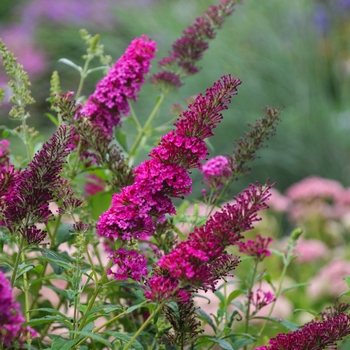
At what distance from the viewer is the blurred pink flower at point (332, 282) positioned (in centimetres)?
261

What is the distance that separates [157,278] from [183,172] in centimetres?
18

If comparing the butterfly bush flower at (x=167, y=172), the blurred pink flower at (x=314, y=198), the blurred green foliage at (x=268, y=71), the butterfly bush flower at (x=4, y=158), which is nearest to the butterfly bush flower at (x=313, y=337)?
→ the butterfly bush flower at (x=167, y=172)

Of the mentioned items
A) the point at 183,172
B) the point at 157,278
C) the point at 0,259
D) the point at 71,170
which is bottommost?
the point at 157,278

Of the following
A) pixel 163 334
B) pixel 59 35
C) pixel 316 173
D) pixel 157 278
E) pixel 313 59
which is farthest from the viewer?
pixel 59 35

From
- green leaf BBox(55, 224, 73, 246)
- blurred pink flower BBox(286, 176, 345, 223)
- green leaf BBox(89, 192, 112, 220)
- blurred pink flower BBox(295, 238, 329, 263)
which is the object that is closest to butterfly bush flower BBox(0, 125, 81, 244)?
green leaf BBox(55, 224, 73, 246)

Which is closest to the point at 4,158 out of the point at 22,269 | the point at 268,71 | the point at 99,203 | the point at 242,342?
the point at 22,269

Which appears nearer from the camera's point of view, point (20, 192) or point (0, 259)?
point (20, 192)

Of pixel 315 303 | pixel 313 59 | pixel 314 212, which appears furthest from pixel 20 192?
pixel 313 59

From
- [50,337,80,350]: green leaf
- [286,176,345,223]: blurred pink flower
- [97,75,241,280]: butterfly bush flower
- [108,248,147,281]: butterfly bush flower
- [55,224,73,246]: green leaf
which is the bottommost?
[50,337,80,350]: green leaf

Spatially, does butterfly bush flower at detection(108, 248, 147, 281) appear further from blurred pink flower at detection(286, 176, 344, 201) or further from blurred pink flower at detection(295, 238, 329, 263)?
blurred pink flower at detection(286, 176, 344, 201)

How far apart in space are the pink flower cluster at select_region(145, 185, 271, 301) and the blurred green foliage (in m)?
4.27

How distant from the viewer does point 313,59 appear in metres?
6.06

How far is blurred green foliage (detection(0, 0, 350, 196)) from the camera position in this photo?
18.2ft

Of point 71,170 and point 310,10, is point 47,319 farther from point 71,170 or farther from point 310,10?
point 310,10
